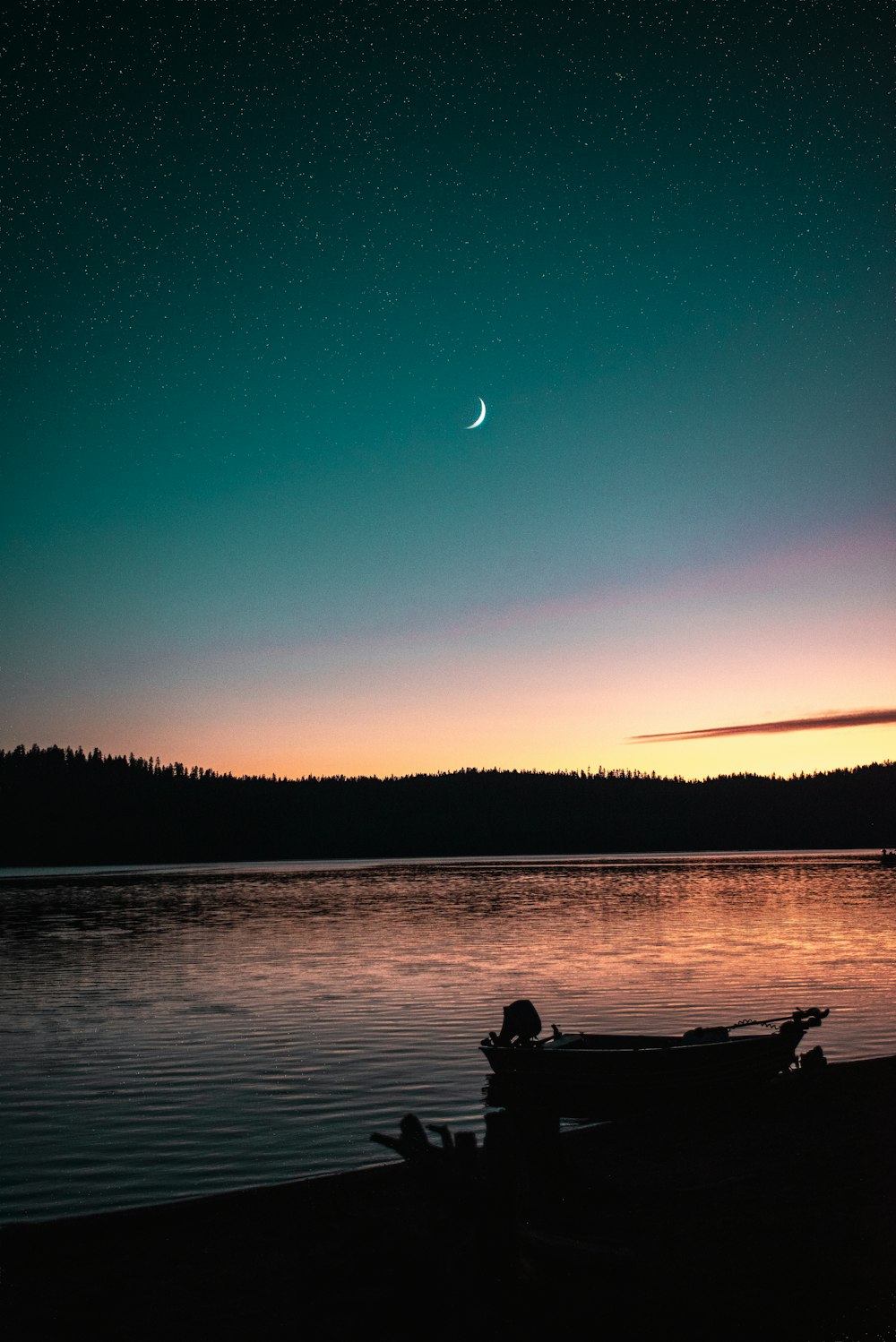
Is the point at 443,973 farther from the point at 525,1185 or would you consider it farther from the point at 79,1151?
the point at 525,1185

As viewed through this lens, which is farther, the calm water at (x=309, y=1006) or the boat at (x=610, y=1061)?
the calm water at (x=309, y=1006)

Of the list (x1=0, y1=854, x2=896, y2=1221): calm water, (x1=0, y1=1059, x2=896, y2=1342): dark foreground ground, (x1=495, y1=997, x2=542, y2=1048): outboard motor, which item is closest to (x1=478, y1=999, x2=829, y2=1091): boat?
(x1=495, y1=997, x2=542, y2=1048): outboard motor

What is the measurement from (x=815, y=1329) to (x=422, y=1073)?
53.8 ft

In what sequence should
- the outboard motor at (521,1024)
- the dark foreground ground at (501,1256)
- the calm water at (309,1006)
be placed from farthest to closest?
the calm water at (309,1006) → the outboard motor at (521,1024) → the dark foreground ground at (501,1256)

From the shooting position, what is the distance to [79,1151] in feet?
67.8

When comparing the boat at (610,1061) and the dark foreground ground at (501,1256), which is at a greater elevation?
the boat at (610,1061)

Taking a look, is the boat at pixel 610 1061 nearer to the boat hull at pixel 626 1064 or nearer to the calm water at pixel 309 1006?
the boat hull at pixel 626 1064

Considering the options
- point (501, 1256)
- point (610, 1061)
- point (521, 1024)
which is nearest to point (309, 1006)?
point (521, 1024)

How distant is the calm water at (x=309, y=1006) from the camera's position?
20.9 meters

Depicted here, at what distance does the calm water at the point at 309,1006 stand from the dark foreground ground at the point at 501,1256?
346 cm

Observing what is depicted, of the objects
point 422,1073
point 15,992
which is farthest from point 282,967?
point 422,1073

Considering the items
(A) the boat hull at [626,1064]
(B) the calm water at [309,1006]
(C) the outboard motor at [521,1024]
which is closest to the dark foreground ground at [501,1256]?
Result: (A) the boat hull at [626,1064]

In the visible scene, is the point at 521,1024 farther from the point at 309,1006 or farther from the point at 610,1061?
the point at 309,1006

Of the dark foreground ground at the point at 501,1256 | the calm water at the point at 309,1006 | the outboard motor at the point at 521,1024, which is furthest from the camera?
the calm water at the point at 309,1006
